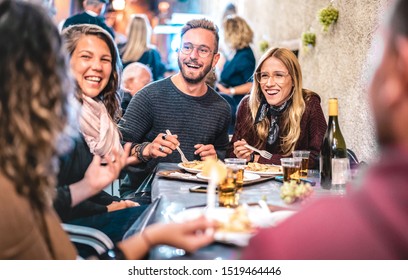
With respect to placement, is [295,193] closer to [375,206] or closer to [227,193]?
[227,193]

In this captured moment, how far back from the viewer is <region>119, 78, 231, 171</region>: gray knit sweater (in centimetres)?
244

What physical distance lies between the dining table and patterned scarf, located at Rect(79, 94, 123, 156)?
21 cm

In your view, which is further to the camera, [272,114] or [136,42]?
[136,42]

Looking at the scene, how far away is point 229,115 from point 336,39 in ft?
3.70

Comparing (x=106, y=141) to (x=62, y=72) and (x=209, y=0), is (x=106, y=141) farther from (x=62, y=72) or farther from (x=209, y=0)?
(x=209, y=0)

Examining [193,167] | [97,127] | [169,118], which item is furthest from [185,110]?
[97,127]

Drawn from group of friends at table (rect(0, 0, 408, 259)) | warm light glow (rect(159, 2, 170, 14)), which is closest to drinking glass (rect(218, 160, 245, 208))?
group of friends at table (rect(0, 0, 408, 259))

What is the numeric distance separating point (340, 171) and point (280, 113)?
0.74 metres

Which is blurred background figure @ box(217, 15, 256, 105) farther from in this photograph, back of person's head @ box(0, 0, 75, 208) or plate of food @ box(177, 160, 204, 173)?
back of person's head @ box(0, 0, 75, 208)

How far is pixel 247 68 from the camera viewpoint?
4465 millimetres

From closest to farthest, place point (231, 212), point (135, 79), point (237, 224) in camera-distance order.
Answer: point (237, 224), point (231, 212), point (135, 79)

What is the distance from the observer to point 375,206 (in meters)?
0.66

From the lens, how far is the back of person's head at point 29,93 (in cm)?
97

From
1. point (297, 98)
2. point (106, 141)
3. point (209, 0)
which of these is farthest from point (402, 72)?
point (209, 0)
